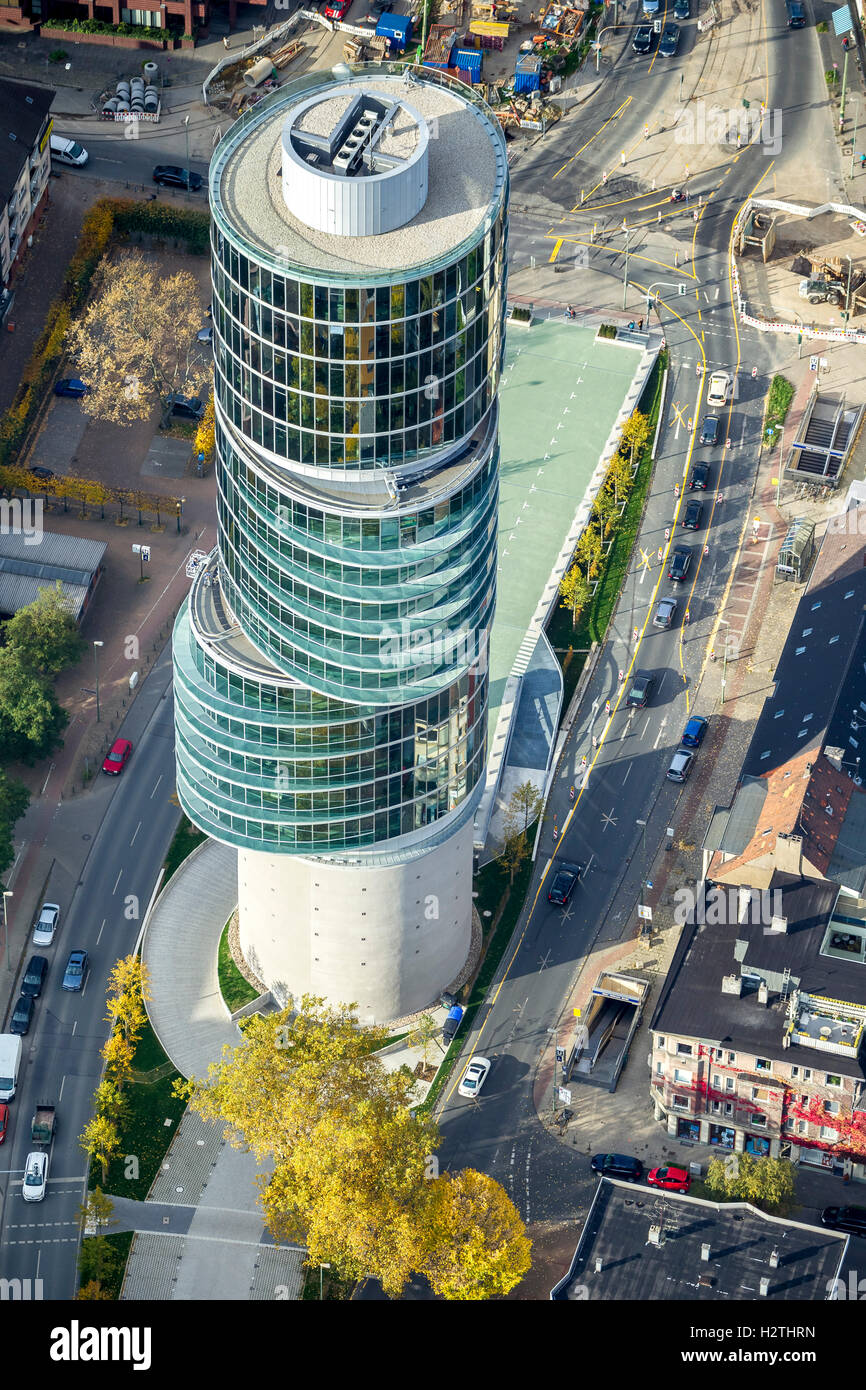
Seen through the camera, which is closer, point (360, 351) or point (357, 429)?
point (360, 351)

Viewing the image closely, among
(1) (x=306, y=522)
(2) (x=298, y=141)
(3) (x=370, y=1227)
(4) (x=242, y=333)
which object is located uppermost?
(2) (x=298, y=141)

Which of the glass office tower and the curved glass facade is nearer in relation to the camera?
the glass office tower

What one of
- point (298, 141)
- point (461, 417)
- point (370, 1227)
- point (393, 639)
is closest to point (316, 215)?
point (298, 141)

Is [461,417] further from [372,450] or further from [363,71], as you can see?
[363,71]

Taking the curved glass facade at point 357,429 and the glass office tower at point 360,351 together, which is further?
the curved glass facade at point 357,429

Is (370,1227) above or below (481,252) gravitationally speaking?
below

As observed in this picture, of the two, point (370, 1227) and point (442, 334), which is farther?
point (370, 1227)

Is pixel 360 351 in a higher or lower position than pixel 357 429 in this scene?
higher

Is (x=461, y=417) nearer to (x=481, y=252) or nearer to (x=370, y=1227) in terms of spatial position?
(x=481, y=252)
